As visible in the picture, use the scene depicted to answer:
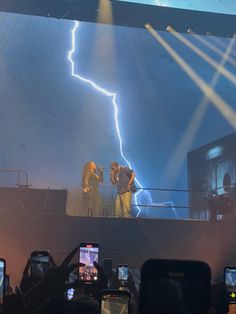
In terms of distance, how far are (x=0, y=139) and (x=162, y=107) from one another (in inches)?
196

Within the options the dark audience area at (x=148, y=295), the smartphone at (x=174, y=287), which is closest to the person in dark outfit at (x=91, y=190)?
the dark audience area at (x=148, y=295)

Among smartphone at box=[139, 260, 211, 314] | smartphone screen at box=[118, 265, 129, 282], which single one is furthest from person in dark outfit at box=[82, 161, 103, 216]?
smartphone at box=[139, 260, 211, 314]

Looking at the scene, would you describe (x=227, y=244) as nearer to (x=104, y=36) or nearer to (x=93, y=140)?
(x=93, y=140)

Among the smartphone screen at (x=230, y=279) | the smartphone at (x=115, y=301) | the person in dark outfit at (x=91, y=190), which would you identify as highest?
the person in dark outfit at (x=91, y=190)

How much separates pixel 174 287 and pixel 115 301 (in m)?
0.39

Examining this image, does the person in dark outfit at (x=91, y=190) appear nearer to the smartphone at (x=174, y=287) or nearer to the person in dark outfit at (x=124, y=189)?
the person in dark outfit at (x=124, y=189)

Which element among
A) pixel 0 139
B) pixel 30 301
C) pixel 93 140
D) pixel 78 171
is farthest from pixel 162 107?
pixel 30 301

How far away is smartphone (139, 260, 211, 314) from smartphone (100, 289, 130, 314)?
332 millimetres

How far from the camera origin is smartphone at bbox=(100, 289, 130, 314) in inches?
67.4

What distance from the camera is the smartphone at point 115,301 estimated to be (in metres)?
1.71

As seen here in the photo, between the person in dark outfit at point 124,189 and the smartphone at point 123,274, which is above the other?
the person in dark outfit at point 124,189

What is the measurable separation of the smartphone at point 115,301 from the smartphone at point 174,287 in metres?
0.33

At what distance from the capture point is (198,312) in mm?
1345

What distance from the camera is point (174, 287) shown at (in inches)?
54.8
